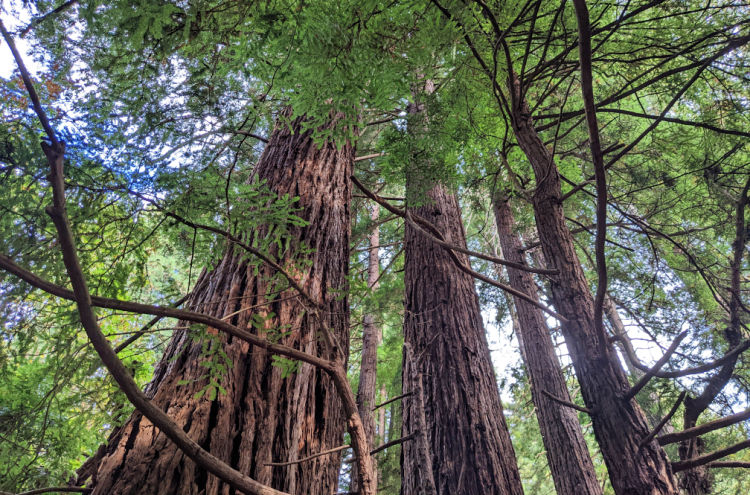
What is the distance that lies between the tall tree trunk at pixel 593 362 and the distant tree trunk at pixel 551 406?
1.80 m

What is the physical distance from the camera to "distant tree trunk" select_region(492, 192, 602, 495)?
455 cm

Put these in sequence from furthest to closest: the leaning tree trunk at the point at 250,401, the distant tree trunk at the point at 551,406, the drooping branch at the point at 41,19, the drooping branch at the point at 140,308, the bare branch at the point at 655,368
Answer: the distant tree trunk at the point at 551,406, the bare branch at the point at 655,368, the drooping branch at the point at 41,19, the leaning tree trunk at the point at 250,401, the drooping branch at the point at 140,308

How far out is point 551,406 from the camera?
4961 mm

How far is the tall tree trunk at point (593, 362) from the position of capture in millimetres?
1708

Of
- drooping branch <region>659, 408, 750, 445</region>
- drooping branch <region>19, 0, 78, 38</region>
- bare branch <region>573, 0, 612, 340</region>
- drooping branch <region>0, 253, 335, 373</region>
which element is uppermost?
drooping branch <region>19, 0, 78, 38</region>

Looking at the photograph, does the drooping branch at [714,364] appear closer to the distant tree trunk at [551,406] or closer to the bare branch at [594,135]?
the bare branch at [594,135]

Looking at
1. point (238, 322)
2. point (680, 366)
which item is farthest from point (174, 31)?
point (680, 366)

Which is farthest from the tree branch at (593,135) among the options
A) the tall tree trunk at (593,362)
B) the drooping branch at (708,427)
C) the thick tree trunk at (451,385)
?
the thick tree trunk at (451,385)

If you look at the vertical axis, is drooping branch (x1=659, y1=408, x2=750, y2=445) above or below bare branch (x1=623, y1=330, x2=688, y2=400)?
below

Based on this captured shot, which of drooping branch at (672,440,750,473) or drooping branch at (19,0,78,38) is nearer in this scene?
drooping branch at (19,0,78,38)

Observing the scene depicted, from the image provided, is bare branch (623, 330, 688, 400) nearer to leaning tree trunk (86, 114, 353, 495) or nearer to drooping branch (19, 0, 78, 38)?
leaning tree trunk (86, 114, 353, 495)

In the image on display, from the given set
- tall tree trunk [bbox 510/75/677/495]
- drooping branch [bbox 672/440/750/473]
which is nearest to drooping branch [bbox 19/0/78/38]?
tall tree trunk [bbox 510/75/677/495]

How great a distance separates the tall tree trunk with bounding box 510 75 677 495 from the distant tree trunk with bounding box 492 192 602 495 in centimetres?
180

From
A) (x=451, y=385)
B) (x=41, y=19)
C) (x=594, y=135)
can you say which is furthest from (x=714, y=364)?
(x=41, y=19)
